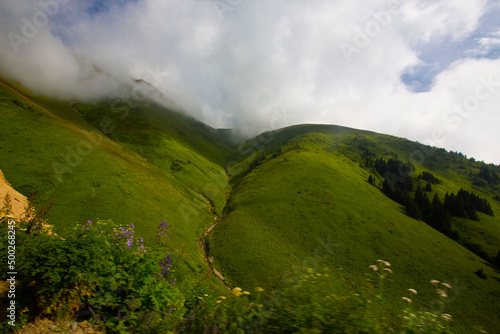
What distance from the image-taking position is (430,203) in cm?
11094

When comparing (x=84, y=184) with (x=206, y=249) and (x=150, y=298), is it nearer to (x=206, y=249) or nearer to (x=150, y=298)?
(x=206, y=249)

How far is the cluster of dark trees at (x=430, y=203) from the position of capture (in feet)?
312

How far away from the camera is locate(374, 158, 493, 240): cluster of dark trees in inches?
3740

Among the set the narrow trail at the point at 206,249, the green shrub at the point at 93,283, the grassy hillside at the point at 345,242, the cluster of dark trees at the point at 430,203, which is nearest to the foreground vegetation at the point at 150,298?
the green shrub at the point at 93,283

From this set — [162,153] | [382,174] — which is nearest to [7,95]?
[162,153]

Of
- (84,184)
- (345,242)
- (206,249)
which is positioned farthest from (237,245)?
(84,184)

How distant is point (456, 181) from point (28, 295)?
25431 cm

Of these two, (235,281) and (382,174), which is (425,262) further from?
(382,174)

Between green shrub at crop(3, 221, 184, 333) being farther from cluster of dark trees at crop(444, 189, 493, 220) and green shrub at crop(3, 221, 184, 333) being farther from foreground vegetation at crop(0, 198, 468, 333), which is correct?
cluster of dark trees at crop(444, 189, 493, 220)

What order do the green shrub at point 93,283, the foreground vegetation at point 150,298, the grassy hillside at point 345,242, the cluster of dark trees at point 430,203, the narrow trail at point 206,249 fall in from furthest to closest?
the cluster of dark trees at point 430,203 < the grassy hillside at point 345,242 < the narrow trail at point 206,249 < the green shrub at point 93,283 < the foreground vegetation at point 150,298

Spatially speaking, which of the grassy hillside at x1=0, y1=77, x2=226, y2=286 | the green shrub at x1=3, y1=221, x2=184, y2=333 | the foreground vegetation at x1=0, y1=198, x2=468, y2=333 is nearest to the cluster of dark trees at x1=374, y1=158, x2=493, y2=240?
the grassy hillside at x1=0, y1=77, x2=226, y2=286

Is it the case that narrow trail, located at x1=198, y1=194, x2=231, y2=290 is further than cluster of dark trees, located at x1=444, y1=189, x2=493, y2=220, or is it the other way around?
cluster of dark trees, located at x1=444, y1=189, x2=493, y2=220

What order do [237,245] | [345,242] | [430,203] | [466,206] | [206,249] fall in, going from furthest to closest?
1. [466,206]
2. [430,203]
3. [345,242]
4. [237,245]
5. [206,249]

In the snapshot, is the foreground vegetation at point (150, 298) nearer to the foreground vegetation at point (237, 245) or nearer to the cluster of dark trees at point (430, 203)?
the foreground vegetation at point (237, 245)
